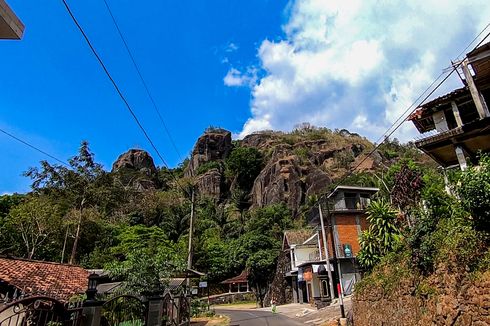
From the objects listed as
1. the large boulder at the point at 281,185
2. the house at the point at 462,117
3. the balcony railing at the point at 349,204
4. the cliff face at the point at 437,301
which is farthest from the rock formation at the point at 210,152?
the cliff face at the point at 437,301

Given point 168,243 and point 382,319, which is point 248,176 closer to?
point 168,243

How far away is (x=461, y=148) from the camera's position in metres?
14.1

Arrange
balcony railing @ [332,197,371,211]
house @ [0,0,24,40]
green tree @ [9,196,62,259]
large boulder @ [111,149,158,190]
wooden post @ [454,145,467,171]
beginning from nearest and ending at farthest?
house @ [0,0,24,40], wooden post @ [454,145,467,171], balcony railing @ [332,197,371,211], green tree @ [9,196,62,259], large boulder @ [111,149,158,190]

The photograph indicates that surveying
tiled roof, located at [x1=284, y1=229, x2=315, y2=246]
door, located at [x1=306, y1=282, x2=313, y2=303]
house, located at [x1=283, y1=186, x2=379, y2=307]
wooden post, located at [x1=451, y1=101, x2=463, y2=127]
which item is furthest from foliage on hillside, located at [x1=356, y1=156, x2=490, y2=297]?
tiled roof, located at [x1=284, y1=229, x2=315, y2=246]

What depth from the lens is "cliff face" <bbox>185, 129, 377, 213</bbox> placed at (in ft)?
206

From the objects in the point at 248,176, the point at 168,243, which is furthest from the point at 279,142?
the point at 168,243

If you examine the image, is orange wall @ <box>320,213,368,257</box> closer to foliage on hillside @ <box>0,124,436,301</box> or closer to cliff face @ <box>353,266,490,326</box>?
foliage on hillside @ <box>0,124,436,301</box>

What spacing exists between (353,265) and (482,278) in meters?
23.2

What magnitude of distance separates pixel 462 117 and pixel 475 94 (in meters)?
2.66

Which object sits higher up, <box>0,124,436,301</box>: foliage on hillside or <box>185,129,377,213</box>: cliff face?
<box>185,129,377,213</box>: cliff face

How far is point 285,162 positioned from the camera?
6775cm

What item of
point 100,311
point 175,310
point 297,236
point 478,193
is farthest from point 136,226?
point 478,193

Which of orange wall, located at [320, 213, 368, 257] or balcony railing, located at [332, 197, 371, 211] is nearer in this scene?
orange wall, located at [320, 213, 368, 257]

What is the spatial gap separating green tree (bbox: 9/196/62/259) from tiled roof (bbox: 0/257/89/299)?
16190 millimetres
